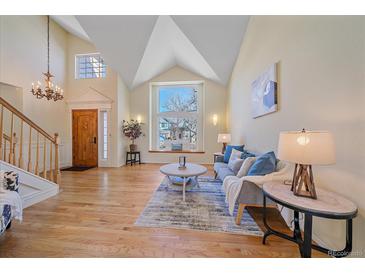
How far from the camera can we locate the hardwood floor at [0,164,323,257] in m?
1.46

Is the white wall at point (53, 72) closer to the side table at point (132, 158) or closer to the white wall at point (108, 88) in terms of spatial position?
the white wall at point (108, 88)

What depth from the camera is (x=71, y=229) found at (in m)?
1.79

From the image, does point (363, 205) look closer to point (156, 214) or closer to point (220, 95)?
point (156, 214)

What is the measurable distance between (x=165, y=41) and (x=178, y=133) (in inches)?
119

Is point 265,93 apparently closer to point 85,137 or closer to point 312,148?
point 312,148

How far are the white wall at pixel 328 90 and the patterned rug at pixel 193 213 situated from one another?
0.83 m

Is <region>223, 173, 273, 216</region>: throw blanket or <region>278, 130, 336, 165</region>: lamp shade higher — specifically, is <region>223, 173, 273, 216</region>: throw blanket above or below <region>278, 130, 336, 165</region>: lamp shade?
below

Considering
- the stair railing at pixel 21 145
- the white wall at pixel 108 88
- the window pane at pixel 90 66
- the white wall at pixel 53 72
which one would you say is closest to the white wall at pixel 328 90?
the stair railing at pixel 21 145

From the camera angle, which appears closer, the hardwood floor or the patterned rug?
the hardwood floor

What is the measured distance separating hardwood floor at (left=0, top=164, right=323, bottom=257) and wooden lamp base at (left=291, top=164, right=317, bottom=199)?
2.01 feet

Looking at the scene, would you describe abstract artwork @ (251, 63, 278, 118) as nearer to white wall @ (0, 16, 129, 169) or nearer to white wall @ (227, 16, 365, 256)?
white wall @ (227, 16, 365, 256)

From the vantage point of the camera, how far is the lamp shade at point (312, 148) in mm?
1177

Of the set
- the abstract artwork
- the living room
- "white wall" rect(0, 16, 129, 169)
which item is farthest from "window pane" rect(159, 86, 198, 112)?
the abstract artwork
